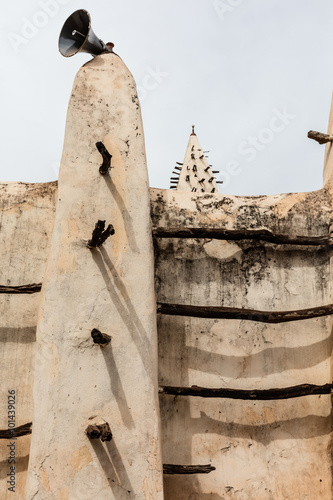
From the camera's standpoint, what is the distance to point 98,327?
17.6 feet

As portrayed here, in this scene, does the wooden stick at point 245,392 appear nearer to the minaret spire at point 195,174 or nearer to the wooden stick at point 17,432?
the wooden stick at point 17,432

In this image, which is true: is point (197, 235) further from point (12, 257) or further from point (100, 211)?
Answer: point (12, 257)

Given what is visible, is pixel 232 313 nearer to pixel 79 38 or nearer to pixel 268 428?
pixel 268 428

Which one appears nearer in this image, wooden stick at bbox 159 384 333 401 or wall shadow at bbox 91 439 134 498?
wall shadow at bbox 91 439 134 498

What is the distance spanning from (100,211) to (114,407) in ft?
6.80

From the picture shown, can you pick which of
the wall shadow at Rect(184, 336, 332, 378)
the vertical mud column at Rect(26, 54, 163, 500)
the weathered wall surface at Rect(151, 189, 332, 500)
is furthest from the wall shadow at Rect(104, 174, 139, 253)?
the wall shadow at Rect(184, 336, 332, 378)

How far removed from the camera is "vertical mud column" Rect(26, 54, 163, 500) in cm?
492

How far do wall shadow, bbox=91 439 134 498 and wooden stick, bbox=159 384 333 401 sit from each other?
921 mm

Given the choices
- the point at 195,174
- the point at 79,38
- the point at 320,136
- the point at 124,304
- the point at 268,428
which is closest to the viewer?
the point at 124,304

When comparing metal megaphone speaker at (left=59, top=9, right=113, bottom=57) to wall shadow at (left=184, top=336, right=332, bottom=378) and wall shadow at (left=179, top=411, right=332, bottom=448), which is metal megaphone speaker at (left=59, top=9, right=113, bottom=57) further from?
wall shadow at (left=179, top=411, right=332, bottom=448)

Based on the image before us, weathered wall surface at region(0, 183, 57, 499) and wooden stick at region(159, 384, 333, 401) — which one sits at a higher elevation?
weathered wall surface at region(0, 183, 57, 499)

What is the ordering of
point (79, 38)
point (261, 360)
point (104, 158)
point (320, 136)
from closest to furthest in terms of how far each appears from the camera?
point (104, 158) → point (261, 360) → point (79, 38) → point (320, 136)

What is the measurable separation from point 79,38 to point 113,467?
16.6ft

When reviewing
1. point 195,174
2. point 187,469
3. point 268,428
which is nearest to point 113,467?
point 187,469
